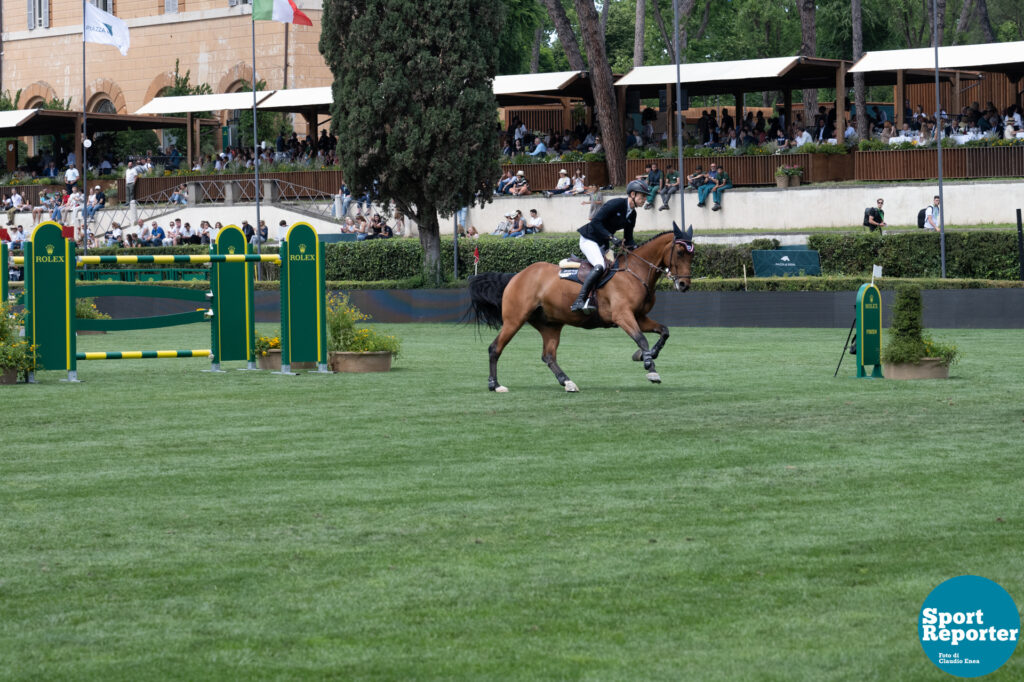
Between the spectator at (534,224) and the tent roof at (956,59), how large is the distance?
10.3 meters

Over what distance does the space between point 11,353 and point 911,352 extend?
10.8 m

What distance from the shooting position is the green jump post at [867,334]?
59.9 ft

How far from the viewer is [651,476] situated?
10406 millimetres

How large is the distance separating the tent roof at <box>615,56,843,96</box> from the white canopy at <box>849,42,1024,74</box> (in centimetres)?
269

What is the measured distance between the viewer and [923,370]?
18.2 metres

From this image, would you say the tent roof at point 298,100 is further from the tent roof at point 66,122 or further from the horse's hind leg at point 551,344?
the horse's hind leg at point 551,344

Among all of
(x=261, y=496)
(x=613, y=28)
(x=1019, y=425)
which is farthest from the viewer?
(x=613, y=28)

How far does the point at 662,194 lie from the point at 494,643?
3801 cm

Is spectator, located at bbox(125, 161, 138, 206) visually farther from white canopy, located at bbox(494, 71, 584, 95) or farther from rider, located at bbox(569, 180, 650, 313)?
rider, located at bbox(569, 180, 650, 313)

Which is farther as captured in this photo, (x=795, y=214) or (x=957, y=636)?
(x=795, y=214)

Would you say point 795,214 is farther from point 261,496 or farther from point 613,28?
point 613,28

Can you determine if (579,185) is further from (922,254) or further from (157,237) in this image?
(157,237)

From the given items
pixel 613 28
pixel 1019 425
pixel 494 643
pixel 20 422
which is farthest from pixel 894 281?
pixel 613 28

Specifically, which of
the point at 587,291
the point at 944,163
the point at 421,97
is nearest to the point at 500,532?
the point at 587,291
